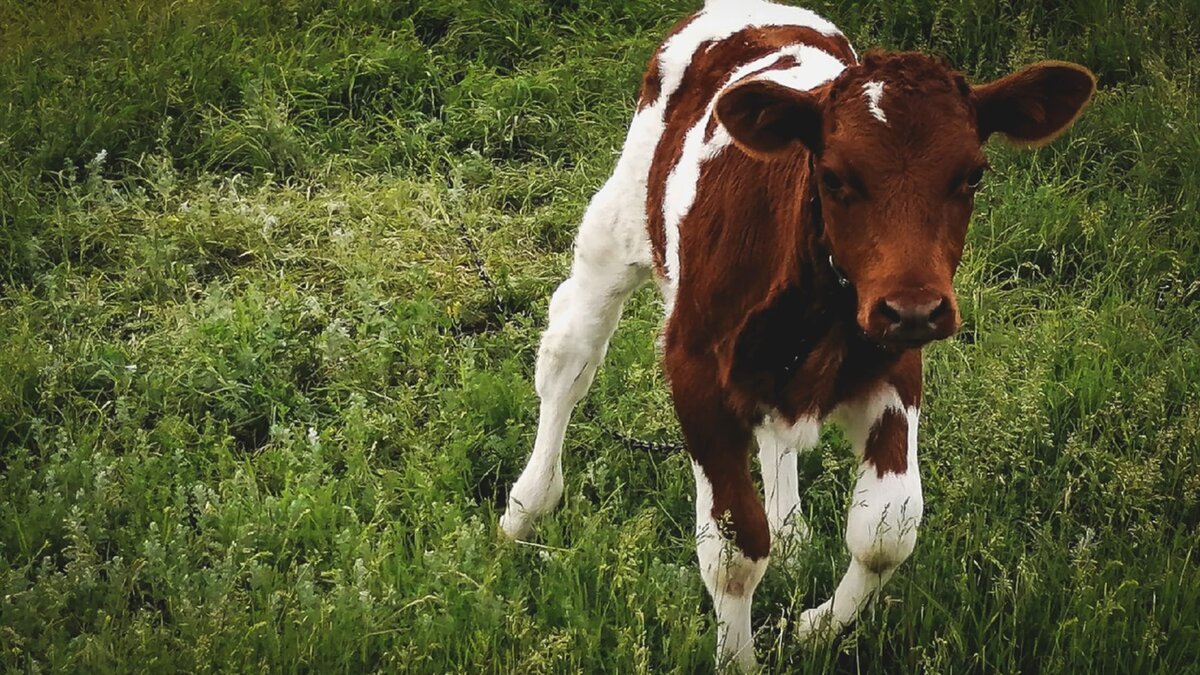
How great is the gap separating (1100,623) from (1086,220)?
237 cm

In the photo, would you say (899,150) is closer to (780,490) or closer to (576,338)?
(780,490)

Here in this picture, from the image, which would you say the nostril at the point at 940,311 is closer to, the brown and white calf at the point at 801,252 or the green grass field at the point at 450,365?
the brown and white calf at the point at 801,252

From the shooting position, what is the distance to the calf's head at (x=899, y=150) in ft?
8.26

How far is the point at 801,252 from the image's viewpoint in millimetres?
2926

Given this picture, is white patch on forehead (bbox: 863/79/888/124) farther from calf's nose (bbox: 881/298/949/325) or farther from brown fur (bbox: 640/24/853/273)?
brown fur (bbox: 640/24/853/273)

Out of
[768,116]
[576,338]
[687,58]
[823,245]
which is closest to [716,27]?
[687,58]

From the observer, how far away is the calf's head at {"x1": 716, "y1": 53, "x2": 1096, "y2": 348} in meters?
2.52

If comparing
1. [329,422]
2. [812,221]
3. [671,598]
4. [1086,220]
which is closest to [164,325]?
[329,422]

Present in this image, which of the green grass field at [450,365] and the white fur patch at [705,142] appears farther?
the white fur patch at [705,142]

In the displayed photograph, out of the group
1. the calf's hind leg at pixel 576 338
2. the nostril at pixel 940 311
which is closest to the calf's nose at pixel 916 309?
the nostril at pixel 940 311

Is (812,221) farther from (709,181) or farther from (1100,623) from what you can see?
(1100,623)

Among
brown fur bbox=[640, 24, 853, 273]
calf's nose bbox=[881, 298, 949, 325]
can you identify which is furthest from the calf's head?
brown fur bbox=[640, 24, 853, 273]

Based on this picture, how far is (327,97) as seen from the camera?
266 inches

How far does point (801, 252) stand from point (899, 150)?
0.39m
